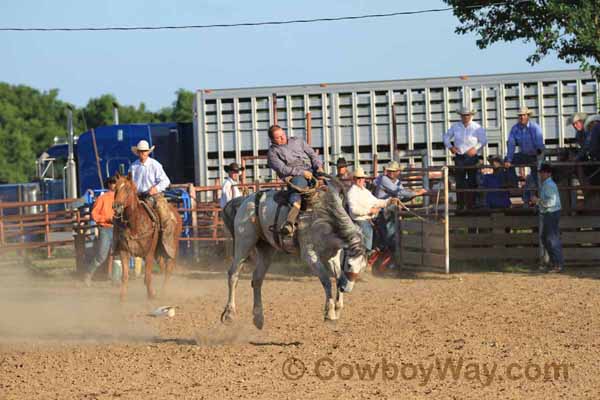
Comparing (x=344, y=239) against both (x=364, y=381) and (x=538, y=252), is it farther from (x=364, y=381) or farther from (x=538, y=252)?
(x=538, y=252)

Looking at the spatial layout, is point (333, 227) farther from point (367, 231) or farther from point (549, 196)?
point (549, 196)

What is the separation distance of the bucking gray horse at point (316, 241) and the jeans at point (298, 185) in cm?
17

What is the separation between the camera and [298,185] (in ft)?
35.9

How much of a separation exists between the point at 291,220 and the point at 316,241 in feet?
1.14

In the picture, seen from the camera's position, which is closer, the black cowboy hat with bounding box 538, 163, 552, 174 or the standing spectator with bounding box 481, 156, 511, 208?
the black cowboy hat with bounding box 538, 163, 552, 174

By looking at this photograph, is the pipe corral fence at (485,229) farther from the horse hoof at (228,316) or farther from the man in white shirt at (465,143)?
the horse hoof at (228,316)

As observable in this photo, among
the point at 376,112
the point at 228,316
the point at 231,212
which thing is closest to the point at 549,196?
the point at 231,212

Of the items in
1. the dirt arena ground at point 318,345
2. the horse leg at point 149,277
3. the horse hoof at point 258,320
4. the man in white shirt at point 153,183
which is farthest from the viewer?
the man in white shirt at point 153,183

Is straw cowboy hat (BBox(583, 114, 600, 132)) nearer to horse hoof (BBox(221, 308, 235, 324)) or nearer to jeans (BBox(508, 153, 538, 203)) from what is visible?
jeans (BBox(508, 153, 538, 203))

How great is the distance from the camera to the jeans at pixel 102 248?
57.5ft

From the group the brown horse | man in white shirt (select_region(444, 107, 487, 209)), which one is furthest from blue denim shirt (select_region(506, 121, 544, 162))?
the brown horse

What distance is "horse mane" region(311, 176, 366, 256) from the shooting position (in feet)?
34.8

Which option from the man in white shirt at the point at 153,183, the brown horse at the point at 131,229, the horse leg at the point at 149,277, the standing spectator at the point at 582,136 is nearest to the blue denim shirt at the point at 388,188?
the standing spectator at the point at 582,136

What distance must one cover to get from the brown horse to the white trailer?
956 cm
